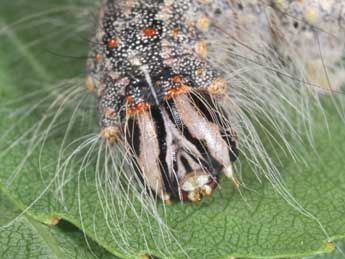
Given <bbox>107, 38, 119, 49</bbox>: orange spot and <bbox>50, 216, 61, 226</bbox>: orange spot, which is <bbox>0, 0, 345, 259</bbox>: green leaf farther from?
<bbox>107, 38, 119, 49</bbox>: orange spot

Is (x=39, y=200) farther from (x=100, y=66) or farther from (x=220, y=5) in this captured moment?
(x=220, y=5)

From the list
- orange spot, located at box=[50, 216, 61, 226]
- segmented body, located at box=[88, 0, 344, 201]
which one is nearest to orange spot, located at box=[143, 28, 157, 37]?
segmented body, located at box=[88, 0, 344, 201]

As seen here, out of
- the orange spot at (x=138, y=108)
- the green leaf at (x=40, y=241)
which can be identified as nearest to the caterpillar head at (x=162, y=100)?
the orange spot at (x=138, y=108)

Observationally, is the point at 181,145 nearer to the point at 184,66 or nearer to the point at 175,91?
the point at 175,91

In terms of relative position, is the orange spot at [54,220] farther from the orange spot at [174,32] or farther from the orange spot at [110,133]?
the orange spot at [174,32]

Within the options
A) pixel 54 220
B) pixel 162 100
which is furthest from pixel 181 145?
pixel 54 220
